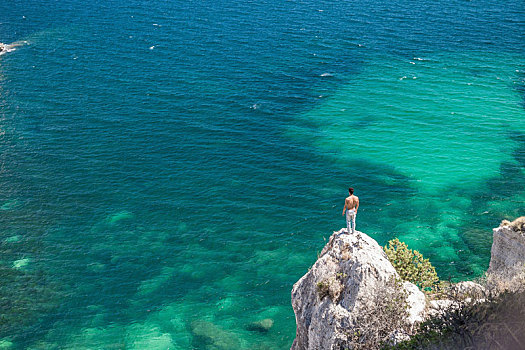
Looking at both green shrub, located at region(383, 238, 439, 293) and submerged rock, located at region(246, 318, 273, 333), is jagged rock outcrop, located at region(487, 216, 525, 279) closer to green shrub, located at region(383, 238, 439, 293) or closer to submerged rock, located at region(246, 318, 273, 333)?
green shrub, located at region(383, 238, 439, 293)

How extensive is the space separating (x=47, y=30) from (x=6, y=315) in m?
118

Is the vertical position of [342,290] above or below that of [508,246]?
above

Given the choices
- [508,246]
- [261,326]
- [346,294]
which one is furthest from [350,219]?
[261,326]

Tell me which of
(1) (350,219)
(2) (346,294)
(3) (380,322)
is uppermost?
(1) (350,219)

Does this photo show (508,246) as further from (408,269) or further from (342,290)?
(342,290)

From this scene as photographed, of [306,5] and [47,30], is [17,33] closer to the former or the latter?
[47,30]

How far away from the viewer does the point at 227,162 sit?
87062mm

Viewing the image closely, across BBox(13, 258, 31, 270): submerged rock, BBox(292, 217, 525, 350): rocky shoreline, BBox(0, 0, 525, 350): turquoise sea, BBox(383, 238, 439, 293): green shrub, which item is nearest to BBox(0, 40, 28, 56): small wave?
BBox(0, 0, 525, 350): turquoise sea

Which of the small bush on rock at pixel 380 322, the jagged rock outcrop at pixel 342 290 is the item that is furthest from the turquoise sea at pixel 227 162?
the small bush on rock at pixel 380 322

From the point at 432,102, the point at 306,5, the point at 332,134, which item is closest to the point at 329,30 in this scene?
the point at 306,5

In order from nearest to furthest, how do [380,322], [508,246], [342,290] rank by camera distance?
1. [380,322]
2. [342,290]
3. [508,246]

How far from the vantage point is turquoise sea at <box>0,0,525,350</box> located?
2434 inches

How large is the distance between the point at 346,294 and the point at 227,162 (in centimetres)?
5633

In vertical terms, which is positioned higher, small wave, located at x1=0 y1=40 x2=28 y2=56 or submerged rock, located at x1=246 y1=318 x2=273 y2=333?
small wave, located at x1=0 y1=40 x2=28 y2=56
